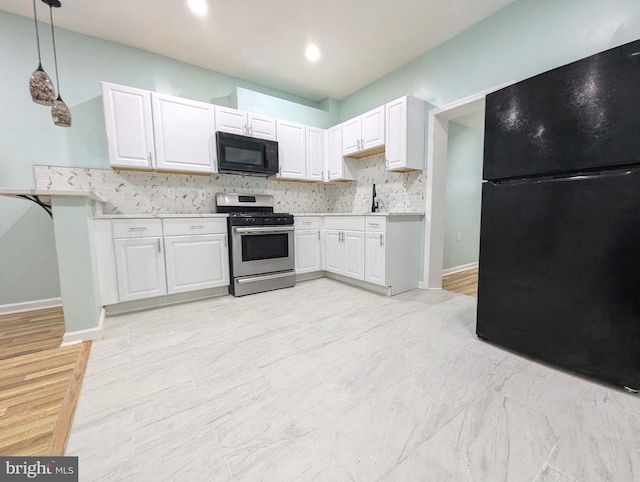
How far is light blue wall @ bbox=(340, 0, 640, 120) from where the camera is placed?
1817 mm

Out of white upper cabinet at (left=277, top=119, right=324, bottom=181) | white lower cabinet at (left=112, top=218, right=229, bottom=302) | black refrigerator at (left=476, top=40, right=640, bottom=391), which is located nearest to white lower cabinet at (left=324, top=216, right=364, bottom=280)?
white upper cabinet at (left=277, top=119, right=324, bottom=181)

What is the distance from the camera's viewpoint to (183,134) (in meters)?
2.82

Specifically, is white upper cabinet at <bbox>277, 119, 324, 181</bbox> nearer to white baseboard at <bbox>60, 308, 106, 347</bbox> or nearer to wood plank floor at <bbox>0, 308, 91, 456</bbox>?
white baseboard at <bbox>60, 308, 106, 347</bbox>

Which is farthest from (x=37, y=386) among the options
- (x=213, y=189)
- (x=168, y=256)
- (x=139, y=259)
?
(x=213, y=189)

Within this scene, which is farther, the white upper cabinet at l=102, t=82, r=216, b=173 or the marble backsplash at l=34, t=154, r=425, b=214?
the marble backsplash at l=34, t=154, r=425, b=214

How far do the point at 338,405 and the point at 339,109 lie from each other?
13.7 feet

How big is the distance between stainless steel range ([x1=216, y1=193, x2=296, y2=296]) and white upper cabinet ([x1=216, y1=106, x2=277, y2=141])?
2.51ft

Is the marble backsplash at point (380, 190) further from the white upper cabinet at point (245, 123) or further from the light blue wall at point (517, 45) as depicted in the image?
the white upper cabinet at point (245, 123)

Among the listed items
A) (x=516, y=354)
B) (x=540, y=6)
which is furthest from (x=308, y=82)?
(x=516, y=354)

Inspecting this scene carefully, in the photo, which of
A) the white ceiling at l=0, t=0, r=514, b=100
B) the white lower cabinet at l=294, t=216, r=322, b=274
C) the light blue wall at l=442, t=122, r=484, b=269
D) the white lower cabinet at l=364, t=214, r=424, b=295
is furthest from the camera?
the light blue wall at l=442, t=122, r=484, b=269

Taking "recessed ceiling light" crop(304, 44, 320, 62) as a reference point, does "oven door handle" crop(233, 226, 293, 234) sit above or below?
below

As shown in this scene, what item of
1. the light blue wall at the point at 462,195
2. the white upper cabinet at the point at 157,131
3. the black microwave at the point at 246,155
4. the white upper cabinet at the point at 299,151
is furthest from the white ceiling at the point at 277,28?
the light blue wall at the point at 462,195

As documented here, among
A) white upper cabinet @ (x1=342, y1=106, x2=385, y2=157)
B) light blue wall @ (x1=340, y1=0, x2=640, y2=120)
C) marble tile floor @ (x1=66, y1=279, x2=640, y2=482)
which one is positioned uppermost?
light blue wall @ (x1=340, y1=0, x2=640, y2=120)

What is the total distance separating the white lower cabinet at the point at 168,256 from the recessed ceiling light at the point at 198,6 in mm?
1866
